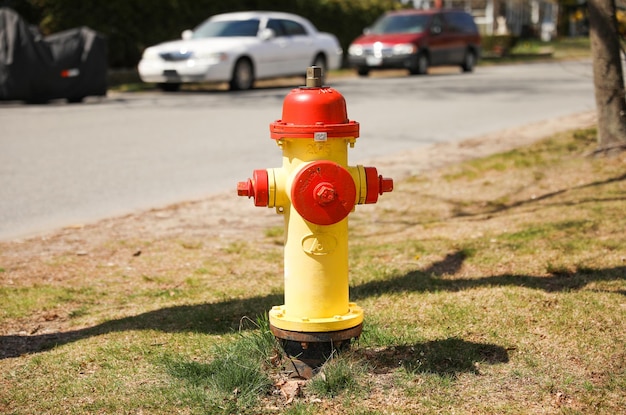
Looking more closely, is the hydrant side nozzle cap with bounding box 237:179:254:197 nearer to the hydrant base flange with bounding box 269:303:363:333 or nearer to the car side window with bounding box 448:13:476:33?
the hydrant base flange with bounding box 269:303:363:333

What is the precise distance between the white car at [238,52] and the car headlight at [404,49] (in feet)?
9.00

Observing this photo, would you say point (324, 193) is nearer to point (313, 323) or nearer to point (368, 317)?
point (313, 323)

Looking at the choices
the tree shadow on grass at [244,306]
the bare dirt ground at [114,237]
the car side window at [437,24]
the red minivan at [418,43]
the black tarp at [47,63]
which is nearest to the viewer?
the tree shadow on grass at [244,306]

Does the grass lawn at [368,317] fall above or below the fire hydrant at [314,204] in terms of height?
below

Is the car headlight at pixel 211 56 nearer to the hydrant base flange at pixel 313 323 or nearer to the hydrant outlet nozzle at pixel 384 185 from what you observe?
the hydrant outlet nozzle at pixel 384 185

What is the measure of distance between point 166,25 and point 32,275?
65.4ft

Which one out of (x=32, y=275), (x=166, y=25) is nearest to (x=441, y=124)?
(x=32, y=275)

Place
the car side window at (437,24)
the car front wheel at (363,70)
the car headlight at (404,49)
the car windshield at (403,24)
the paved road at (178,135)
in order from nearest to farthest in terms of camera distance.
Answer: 1. the paved road at (178,135)
2. the car headlight at (404,49)
3. the car front wheel at (363,70)
4. the car windshield at (403,24)
5. the car side window at (437,24)

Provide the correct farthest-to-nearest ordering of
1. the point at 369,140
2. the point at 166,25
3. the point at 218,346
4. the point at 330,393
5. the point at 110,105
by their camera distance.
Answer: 1. the point at 166,25
2. the point at 110,105
3. the point at 369,140
4. the point at 218,346
5. the point at 330,393

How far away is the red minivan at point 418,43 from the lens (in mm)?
25156

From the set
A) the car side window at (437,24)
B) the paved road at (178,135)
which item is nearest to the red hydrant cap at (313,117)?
Answer: the paved road at (178,135)

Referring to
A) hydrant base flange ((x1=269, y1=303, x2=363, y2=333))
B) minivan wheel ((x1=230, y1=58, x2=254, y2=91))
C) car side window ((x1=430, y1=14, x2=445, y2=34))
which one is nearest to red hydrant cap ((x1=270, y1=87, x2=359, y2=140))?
hydrant base flange ((x1=269, y1=303, x2=363, y2=333))

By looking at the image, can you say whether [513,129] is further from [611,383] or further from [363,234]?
[611,383]

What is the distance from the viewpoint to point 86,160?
1045 cm
